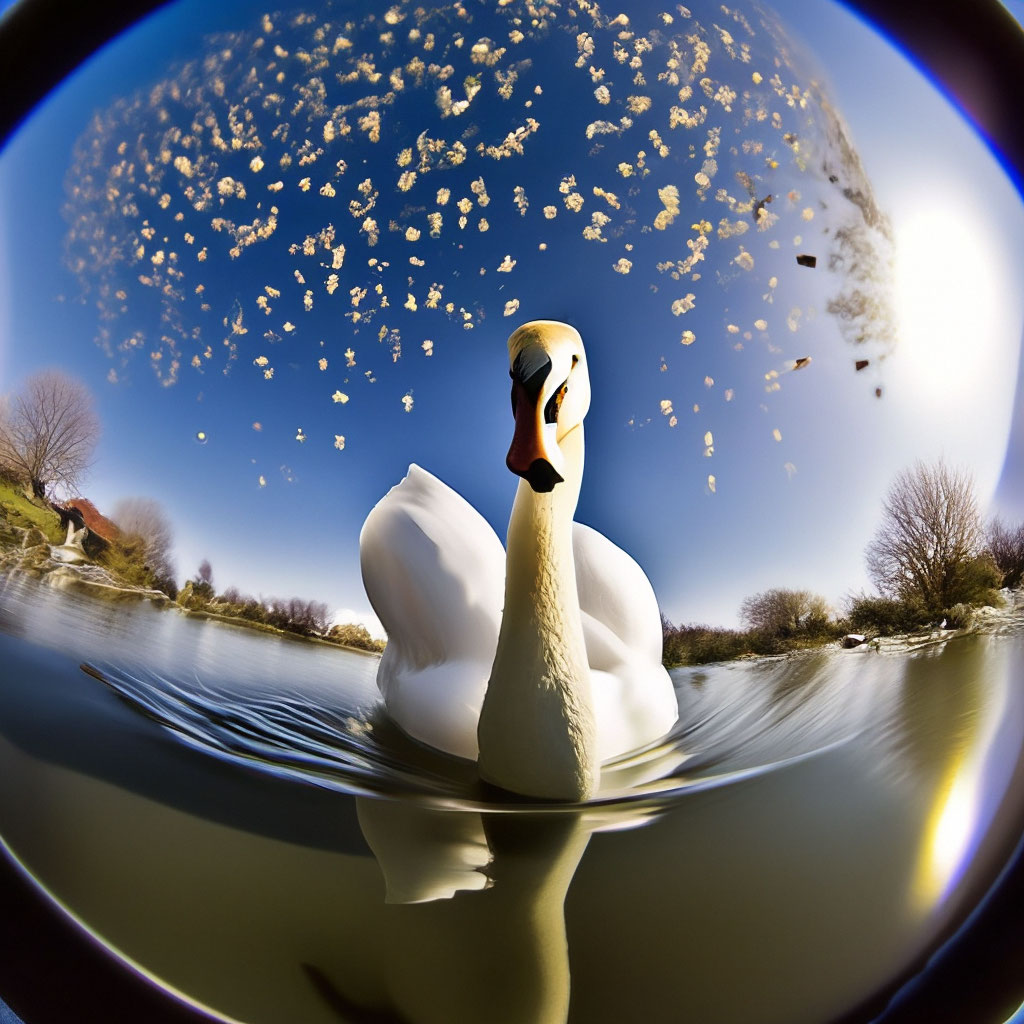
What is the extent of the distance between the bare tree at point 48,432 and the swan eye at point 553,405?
34 centimetres

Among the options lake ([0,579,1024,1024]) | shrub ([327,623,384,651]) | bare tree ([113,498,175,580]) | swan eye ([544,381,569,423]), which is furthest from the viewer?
shrub ([327,623,384,651])

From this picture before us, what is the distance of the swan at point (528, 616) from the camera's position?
0.47 meters

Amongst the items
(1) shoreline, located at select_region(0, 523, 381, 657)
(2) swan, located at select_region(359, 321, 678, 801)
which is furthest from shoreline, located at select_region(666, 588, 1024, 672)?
(1) shoreline, located at select_region(0, 523, 381, 657)

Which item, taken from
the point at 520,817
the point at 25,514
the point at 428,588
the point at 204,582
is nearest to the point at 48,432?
the point at 25,514

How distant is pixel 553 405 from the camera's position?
1.52ft

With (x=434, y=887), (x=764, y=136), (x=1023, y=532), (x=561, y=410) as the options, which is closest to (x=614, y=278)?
(x=764, y=136)

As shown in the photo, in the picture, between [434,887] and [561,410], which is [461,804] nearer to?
[434,887]

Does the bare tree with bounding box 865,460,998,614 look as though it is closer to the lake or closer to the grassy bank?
the lake

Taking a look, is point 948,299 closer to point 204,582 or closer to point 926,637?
point 926,637

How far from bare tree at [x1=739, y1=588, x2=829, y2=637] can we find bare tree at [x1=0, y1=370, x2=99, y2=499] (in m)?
0.52

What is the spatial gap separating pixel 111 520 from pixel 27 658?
0.12 meters

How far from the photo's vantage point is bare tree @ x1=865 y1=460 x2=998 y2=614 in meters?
0.47

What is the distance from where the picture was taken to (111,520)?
1.86 ft

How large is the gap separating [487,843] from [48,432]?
400mm
